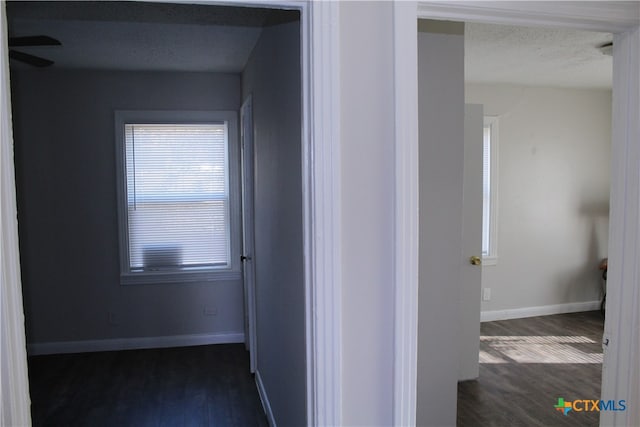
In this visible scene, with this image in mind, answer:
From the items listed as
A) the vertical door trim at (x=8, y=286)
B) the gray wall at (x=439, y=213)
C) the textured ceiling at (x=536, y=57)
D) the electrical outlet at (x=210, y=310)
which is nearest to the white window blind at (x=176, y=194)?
the electrical outlet at (x=210, y=310)

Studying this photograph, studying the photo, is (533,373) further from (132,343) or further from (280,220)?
(132,343)

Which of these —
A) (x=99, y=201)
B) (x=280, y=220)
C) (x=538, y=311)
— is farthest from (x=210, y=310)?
(x=538, y=311)

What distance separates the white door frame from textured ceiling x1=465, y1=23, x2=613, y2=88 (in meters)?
1.66

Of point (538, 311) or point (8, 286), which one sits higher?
point (8, 286)

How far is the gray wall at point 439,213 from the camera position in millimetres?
2477

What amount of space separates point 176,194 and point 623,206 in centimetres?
379

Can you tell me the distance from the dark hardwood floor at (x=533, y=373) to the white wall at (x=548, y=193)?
0.40 metres

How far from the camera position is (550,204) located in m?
5.38

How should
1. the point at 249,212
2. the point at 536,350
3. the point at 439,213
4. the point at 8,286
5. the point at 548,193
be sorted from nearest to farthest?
the point at 8,286 → the point at 439,213 → the point at 249,212 → the point at 536,350 → the point at 548,193

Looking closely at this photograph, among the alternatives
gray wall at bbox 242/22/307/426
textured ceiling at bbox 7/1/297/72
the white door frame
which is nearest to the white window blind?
textured ceiling at bbox 7/1/297/72

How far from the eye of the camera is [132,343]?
4.62m

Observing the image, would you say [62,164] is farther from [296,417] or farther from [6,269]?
[6,269]

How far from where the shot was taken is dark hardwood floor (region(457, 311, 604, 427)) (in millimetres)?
3234

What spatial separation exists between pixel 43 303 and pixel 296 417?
3178 mm
